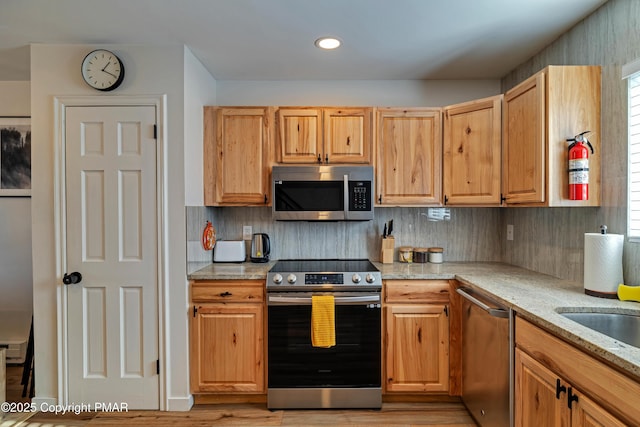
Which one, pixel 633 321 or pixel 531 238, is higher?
pixel 531 238

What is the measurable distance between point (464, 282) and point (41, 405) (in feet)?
9.60

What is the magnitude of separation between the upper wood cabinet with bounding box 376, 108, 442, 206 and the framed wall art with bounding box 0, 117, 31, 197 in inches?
119

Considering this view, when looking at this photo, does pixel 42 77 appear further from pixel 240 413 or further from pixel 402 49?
pixel 240 413

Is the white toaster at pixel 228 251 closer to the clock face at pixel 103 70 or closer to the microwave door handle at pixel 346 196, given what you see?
the microwave door handle at pixel 346 196

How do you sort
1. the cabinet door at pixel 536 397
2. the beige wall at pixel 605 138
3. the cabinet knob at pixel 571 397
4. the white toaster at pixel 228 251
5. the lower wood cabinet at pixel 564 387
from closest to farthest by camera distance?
the lower wood cabinet at pixel 564 387 → the cabinet knob at pixel 571 397 → the cabinet door at pixel 536 397 → the beige wall at pixel 605 138 → the white toaster at pixel 228 251

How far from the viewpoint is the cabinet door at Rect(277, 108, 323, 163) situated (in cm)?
265

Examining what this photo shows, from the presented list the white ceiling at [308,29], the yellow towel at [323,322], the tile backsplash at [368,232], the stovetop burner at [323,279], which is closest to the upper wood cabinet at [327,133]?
the white ceiling at [308,29]

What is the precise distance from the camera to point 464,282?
2.23 meters

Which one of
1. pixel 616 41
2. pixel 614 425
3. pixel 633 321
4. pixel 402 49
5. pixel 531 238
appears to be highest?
pixel 402 49

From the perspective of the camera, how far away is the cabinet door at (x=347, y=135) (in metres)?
2.65

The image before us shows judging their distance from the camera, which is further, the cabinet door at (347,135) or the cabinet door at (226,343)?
the cabinet door at (347,135)

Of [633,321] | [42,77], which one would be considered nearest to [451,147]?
[633,321]

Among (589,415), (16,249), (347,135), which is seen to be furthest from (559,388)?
(16,249)

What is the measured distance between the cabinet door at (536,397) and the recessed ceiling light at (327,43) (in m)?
2.07
